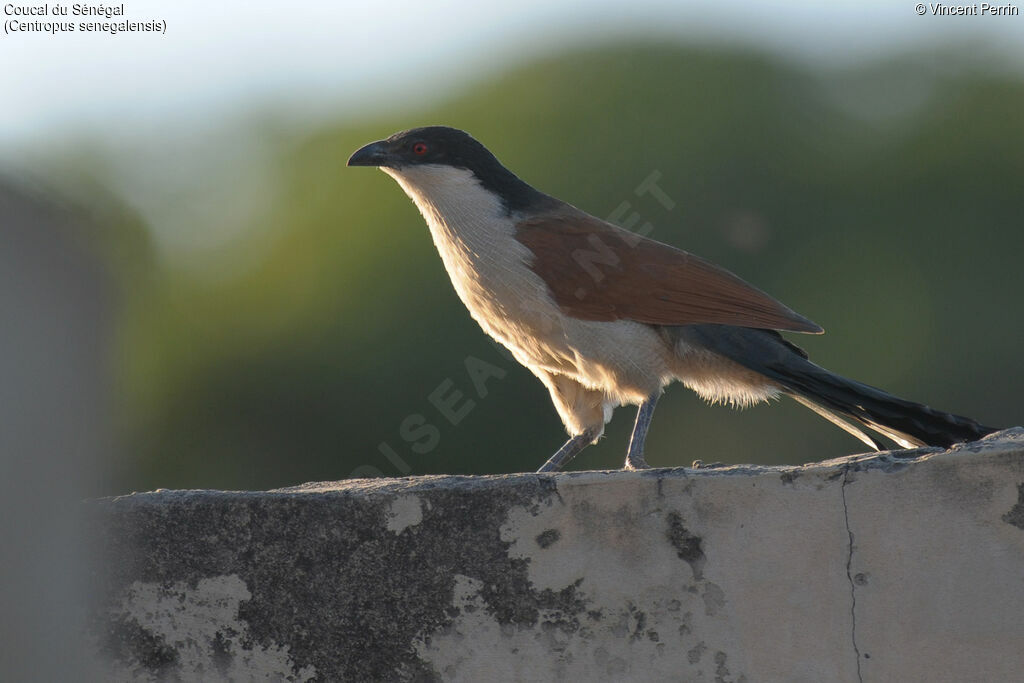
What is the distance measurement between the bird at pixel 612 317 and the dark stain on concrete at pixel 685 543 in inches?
56.3

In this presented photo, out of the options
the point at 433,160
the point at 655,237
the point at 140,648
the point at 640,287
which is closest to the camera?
the point at 140,648

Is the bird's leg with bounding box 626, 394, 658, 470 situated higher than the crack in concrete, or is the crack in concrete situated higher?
→ the bird's leg with bounding box 626, 394, 658, 470

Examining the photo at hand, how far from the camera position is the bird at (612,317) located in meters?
4.58

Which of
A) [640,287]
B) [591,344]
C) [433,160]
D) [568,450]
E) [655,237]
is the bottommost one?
[568,450]

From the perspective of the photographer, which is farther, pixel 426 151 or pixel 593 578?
pixel 426 151

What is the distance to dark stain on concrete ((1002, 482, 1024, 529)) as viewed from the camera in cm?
282

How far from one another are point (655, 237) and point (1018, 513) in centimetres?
1128

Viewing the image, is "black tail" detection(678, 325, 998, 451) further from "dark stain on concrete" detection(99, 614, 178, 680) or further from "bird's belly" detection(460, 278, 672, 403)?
"dark stain on concrete" detection(99, 614, 178, 680)

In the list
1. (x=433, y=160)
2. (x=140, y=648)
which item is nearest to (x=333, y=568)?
(x=140, y=648)

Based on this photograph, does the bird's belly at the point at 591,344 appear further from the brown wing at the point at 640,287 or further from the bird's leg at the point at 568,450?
the bird's leg at the point at 568,450

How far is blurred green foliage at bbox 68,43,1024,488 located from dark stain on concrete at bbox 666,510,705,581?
10.1 meters

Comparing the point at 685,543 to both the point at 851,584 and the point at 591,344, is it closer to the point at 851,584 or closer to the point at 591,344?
the point at 851,584

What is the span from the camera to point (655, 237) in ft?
45.8

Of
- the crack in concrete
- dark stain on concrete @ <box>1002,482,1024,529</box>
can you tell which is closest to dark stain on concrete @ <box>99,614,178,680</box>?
the crack in concrete
